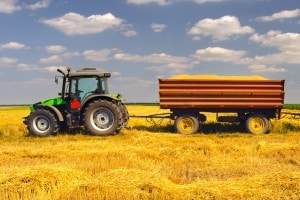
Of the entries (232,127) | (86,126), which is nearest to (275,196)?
(86,126)

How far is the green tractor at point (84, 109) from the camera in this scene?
1410cm

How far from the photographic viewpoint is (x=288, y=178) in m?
6.77

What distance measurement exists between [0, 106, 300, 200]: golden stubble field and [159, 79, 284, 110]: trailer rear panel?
1.63 m

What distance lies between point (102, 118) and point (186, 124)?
9.66 feet

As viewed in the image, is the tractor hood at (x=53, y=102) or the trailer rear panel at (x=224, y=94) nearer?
the tractor hood at (x=53, y=102)

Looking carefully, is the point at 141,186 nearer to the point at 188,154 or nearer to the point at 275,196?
the point at 275,196

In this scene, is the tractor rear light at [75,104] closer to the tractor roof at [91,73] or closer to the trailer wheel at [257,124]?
the tractor roof at [91,73]

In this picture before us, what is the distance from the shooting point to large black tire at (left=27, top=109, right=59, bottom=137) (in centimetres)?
1424

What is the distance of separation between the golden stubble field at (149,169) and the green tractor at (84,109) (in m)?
0.56

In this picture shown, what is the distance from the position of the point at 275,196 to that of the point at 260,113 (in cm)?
947

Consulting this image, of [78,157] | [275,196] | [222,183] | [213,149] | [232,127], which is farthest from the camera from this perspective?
[232,127]

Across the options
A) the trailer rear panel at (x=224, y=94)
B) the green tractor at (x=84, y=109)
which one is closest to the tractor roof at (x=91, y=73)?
the green tractor at (x=84, y=109)

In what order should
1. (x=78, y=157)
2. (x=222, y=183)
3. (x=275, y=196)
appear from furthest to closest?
(x=78, y=157) < (x=222, y=183) < (x=275, y=196)

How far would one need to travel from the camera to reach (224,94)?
49.7ft
